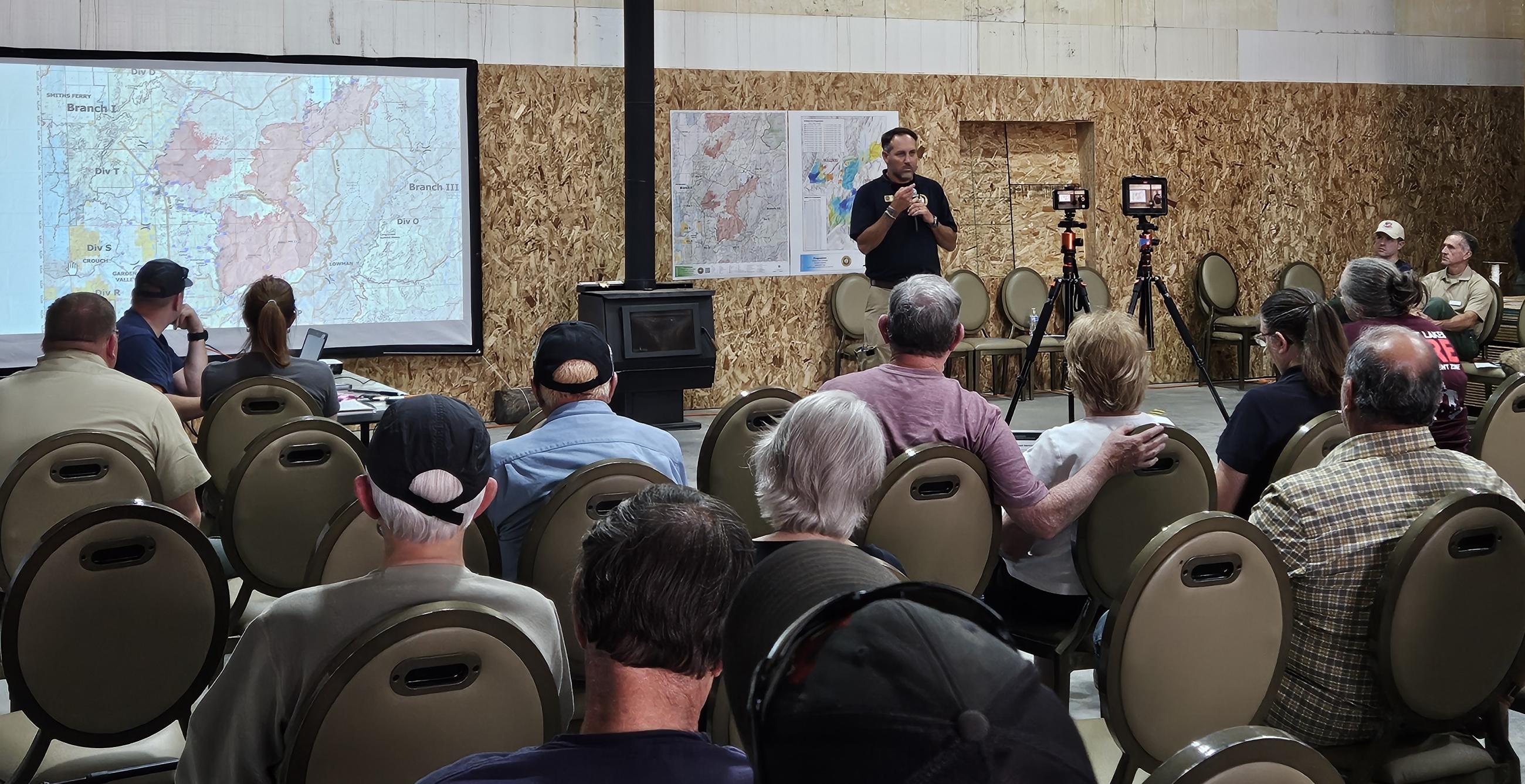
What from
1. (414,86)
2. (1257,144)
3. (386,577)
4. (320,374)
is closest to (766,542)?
(386,577)

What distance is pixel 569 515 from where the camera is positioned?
2.62 m

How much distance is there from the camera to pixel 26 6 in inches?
278

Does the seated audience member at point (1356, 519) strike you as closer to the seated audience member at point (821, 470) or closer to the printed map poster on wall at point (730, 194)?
the seated audience member at point (821, 470)

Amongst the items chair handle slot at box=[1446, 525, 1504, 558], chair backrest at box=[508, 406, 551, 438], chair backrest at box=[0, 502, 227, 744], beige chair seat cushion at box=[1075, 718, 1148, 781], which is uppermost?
chair backrest at box=[508, 406, 551, 438]

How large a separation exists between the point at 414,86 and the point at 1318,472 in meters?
6.54

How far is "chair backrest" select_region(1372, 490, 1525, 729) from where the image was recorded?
7.43 feet

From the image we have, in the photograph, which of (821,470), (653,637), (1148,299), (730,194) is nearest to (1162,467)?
(821,470)

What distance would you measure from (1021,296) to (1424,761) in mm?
7065

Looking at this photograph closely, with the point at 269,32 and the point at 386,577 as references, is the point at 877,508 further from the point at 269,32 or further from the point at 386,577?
the point at 269,32

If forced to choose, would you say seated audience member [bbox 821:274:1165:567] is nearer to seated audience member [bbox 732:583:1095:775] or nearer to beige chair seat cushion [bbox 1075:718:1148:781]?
beige chair seat cushion [bbox 1075:718:1148:781]

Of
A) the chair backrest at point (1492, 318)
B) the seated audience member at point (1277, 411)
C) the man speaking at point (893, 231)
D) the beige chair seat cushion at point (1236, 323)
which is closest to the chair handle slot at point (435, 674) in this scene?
the seated audience member at point (1277, 411)


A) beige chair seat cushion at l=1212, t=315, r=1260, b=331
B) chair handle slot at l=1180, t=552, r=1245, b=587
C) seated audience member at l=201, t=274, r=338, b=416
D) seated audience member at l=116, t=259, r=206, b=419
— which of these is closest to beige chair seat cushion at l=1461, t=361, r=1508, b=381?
beige chair seat cushion at l=1212, t=315, r=1260, b=331

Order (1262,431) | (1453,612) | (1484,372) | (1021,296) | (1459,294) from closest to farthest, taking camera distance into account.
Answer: (1453,612) → (1262,431) → (1484,372) → (1459,294) → (1021,296)

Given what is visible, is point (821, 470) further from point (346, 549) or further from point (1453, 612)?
point (1453, 612)
